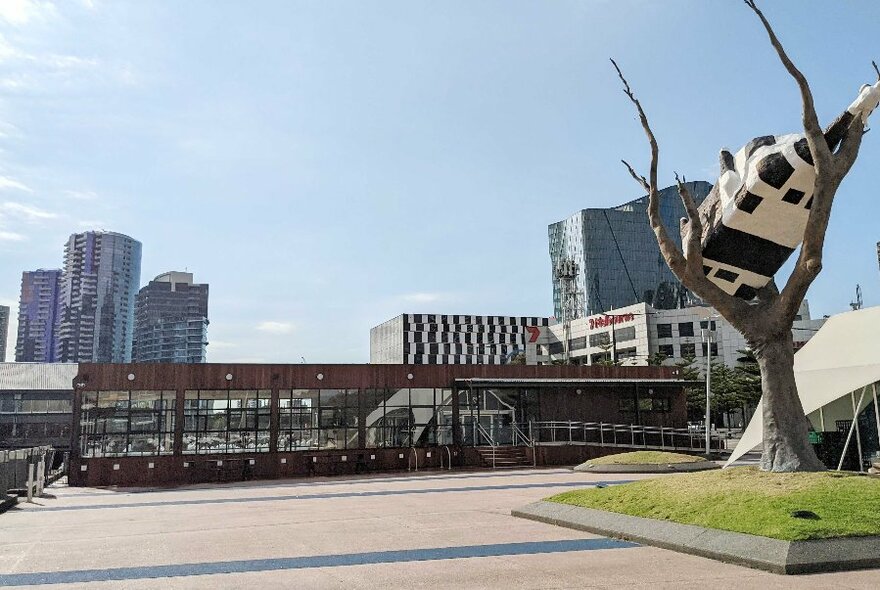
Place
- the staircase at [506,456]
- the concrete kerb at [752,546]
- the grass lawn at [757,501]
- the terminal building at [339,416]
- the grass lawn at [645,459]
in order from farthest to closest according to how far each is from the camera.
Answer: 1. the staircase at [506,456]
2. the terminal building at [339,416]
3. the grass lawn at [645,459]
4. the grass lawn at [757,501]
5. the concrete kerb at [752,546]

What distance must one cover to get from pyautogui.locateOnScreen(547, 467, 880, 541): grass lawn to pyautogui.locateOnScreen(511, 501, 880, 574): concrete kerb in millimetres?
205

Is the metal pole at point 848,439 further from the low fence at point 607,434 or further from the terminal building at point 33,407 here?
the terminal building at point 33,407

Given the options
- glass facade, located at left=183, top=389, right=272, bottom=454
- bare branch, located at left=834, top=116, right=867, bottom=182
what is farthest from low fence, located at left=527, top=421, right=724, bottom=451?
bare branch, located at left=834, top=116, right=867, bottom=182

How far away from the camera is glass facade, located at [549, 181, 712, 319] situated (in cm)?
15375

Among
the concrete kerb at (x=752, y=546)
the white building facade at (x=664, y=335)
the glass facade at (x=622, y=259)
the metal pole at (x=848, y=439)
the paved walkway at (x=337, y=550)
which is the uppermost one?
the glass facade at (x=622, y=259)

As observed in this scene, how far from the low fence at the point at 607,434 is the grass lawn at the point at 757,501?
19.8 meters

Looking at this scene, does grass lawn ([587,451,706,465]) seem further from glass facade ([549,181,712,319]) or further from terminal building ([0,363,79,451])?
glass facade ([549,181,712,319])

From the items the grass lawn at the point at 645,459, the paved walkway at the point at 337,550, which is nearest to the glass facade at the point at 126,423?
the paved walkway at the point at 337,550

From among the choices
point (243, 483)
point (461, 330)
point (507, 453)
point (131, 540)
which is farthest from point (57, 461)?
point (461, 330)

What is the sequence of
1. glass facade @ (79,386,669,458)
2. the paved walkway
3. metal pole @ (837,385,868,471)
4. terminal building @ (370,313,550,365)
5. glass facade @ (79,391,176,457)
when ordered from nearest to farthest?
the paved walkway
metal pole @ (837,385,868,471)
glass facade @ (79,391,176,457)
glass facade @ (79,386,669,458)
terminal building @ (370,313,550,365)

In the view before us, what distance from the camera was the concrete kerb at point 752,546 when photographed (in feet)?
29.2

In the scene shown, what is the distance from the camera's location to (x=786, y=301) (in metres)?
14.5

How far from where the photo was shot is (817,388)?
20406mm

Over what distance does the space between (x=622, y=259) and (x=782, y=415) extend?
145595 mm
